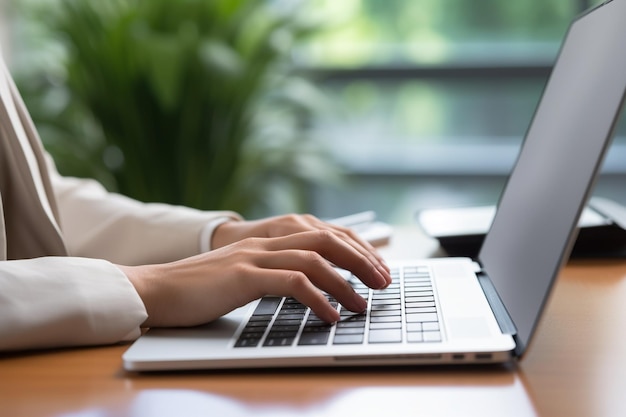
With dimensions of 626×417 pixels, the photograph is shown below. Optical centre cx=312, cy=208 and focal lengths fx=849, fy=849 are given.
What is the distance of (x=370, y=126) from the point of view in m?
3.04

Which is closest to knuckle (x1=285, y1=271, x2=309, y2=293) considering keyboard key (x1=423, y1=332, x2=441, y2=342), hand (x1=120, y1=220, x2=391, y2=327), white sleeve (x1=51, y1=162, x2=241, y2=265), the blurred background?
hand (x1=120, y1=220, x2=391, y2=327)

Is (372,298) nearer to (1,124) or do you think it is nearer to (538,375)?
(538,375)

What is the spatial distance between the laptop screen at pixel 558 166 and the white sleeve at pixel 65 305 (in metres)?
0.31

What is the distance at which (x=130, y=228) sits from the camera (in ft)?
3.59

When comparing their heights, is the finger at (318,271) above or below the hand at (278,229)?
below

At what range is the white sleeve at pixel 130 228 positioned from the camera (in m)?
1.05

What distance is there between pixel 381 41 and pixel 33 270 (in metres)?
2.46

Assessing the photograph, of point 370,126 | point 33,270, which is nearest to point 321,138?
point 370,126

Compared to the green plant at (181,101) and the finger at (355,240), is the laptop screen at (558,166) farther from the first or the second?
the green plant at (181,101)

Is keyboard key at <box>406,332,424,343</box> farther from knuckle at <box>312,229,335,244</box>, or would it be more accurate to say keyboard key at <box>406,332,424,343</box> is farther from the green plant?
the green plant

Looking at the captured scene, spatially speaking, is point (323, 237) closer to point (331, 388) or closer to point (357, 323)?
point (357, 323)

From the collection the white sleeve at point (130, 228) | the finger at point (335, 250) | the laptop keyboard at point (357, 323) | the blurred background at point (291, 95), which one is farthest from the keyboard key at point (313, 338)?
the blurred background at point (291, 95)

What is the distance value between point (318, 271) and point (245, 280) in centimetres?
6

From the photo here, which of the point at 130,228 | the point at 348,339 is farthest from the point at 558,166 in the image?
the point at 130,228
